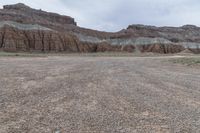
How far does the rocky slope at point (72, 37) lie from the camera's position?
224 feet

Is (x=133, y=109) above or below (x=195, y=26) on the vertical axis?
below

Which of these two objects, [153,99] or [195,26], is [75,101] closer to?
[153,99]

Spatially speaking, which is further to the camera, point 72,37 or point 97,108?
point 72,37

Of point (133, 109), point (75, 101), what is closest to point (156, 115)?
point (133, 109)

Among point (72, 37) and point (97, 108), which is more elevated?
point (72, 37)

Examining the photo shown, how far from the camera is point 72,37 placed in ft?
254

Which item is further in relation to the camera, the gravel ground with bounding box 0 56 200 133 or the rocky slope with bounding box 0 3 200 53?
the rocky slope with bounding box 0 3 200 53

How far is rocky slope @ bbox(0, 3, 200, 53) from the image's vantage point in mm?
68188

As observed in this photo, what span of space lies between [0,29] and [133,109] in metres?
65.0

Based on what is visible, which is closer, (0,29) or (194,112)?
(194,112)

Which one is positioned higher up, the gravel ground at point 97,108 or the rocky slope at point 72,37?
the rocky slope at point 72,37

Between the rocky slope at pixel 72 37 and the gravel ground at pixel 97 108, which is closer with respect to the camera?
the gravel ground at pixel 97 108

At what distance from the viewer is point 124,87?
32.4 feet

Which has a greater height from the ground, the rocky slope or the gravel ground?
the rocky slope
